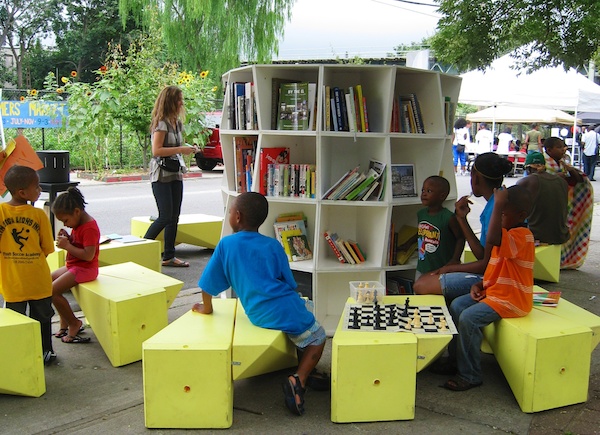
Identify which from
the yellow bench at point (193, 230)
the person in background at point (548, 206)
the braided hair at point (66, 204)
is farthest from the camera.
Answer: the yellow bench at point (193, 230)

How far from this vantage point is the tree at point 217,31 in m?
20.3

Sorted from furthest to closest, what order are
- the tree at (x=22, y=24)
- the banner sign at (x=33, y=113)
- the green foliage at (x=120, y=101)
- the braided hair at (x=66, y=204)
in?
the tree at (x=22, y=24), the green foliage at (x=120, y=101), the banner sign at (x=33, y=113), the braided hair at (x=66, y=204)

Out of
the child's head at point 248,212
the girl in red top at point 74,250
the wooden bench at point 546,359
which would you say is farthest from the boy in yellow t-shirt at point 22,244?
the wooden bench at point 546,359

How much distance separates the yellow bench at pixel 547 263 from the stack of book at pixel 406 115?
6.80 ft

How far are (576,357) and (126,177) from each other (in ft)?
49.4

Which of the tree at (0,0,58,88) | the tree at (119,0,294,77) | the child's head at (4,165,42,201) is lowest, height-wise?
the child's head at (4,165,42,201)

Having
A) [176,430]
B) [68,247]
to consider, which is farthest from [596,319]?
[68,247]

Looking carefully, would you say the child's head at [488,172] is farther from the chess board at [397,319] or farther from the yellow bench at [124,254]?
the yellow bench at [124,254]

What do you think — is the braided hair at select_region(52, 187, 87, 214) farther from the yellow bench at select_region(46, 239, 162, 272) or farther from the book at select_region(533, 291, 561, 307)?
the book at select_region(533, 291, 561, 307)

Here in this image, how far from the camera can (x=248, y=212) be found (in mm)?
4117

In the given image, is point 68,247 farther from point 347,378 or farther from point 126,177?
point 126,177

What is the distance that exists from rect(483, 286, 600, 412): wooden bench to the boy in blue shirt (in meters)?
1.19

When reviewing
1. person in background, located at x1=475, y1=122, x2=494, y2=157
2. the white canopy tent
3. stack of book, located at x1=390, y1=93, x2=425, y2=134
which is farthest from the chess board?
person in background, located at x1=475, y1=122, x2=494, y2=157

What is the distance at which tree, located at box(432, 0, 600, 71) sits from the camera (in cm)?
745
